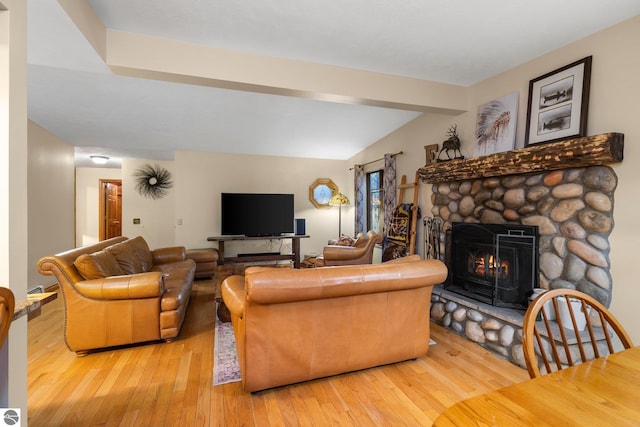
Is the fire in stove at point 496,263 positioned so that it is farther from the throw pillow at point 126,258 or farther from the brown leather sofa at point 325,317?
the throw pillow at point 126,258

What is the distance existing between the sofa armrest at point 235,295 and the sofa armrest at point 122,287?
792 mm

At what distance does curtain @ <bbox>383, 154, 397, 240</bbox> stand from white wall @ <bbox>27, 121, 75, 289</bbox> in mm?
5067

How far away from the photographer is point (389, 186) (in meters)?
4.92

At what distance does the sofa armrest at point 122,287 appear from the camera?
240cm

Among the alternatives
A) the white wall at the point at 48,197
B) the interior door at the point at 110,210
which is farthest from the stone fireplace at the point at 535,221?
the interior door at the point at 110,210

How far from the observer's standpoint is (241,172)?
611 cm

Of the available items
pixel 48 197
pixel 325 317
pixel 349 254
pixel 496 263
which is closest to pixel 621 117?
pixel 496 263

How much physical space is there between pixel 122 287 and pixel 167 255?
6.80ft

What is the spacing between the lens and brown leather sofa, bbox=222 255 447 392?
71.9 inches

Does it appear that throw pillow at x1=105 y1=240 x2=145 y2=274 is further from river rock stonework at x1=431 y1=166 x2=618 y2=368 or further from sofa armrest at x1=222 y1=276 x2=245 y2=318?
river rock stonework at x1=431 y1=166 x2=618 y2=368

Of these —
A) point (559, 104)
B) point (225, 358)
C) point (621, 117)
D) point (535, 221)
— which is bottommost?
point (225, 358)

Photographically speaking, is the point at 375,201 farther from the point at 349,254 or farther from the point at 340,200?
the point at 349,254

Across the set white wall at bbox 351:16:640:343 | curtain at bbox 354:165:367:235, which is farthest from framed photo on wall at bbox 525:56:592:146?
curtain at bbox 354:165:367:235

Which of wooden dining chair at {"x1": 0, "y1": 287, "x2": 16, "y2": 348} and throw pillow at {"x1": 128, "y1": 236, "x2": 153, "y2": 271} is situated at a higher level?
wooden dining chair at {"x1": 0, "y1": 287, "x2": 16, "y2": 348}
